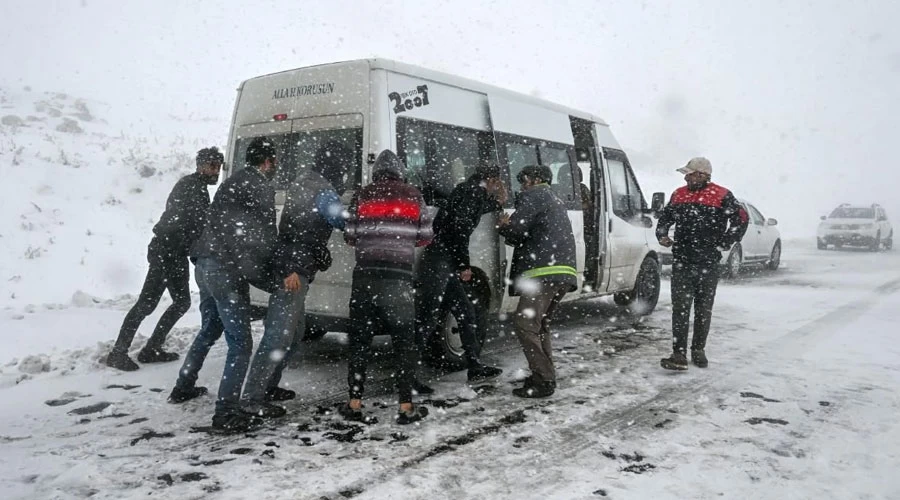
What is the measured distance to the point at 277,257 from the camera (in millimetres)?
4027

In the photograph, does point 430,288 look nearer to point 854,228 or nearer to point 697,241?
point 697,241

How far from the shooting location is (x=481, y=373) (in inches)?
207

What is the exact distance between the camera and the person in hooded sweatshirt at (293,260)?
4004 mm

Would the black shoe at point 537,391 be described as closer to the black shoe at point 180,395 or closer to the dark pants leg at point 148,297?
the black shoe at point 180,395

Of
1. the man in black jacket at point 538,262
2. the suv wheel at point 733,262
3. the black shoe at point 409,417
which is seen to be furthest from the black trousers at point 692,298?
the suv wheel at point 733,262

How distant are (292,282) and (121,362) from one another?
2281 millimetres

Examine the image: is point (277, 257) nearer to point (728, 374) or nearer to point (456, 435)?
point (456, 435)

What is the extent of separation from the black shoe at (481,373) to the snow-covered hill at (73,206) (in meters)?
5.49

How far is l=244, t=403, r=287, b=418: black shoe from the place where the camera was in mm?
4051

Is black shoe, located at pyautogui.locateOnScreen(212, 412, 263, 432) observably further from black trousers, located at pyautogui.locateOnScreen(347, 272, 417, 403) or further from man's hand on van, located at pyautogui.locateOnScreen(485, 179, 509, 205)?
man's hand on van, located at pyautogui.locateOnScreen(485, 179, 509, 205)

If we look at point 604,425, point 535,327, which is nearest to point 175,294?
point 535,327

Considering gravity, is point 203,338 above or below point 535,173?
below

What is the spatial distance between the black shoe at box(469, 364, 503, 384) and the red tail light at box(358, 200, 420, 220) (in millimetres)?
1771

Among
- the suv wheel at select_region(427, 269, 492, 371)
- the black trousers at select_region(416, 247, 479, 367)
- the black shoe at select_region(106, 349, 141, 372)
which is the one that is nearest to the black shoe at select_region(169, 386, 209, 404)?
the black shoe at select_region(106, 349, 141, 372)
